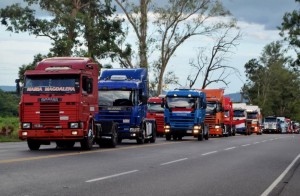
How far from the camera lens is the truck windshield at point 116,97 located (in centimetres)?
2917

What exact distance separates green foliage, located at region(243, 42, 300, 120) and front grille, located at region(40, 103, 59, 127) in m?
106

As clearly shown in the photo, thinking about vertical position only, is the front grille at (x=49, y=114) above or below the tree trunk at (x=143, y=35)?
below

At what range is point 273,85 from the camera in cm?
13838

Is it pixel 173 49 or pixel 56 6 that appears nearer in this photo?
pixel 56 6

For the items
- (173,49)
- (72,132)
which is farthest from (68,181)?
(173,49)

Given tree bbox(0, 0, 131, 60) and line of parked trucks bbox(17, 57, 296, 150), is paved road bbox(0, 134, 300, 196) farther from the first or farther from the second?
tree bbox(0, 0, 131, 60)

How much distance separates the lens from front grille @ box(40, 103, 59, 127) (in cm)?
2225

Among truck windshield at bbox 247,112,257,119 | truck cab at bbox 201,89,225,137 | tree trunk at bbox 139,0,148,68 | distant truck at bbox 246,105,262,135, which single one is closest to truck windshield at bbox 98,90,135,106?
truck cab at bbox 201,89,225,137

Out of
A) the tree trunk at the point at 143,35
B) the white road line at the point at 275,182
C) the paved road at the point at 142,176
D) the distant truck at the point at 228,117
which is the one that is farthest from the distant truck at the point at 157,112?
the white road line at the point at 275,182

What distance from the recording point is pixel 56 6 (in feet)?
168

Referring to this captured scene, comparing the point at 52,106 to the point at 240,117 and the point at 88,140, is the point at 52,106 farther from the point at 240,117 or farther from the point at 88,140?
the point at 240,117

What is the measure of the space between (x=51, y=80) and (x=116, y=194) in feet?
38.7

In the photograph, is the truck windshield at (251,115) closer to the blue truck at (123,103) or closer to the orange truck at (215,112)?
the orange truck at (215,112)

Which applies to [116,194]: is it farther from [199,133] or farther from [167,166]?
[199,133]
